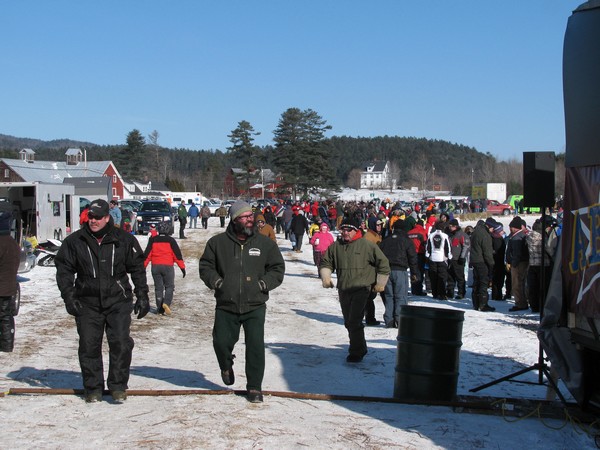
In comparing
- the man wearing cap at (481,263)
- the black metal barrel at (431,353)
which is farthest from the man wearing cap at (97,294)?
the man wearing cap at (481,263)

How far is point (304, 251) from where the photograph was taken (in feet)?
99.0

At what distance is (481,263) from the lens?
14.9 m

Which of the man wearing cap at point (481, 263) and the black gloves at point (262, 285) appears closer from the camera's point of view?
the black gloves at point (262, 285)

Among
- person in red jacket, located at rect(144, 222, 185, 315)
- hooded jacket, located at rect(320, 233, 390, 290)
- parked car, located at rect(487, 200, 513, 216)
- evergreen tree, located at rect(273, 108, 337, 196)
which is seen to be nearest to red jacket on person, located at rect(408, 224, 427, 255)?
person in red jacket, located at rect(144, 222, 185, 315)

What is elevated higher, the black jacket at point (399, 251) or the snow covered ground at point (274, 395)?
the black jacket at point (399, 251)

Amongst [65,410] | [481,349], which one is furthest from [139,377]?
[481,349]

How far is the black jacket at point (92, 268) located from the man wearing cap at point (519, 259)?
9445 mm

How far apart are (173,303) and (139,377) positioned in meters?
7.05

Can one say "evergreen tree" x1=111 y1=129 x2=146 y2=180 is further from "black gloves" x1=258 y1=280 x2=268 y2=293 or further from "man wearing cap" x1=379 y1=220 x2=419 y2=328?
"black gloves" x1=258 y1=280 x2=268 y2=293

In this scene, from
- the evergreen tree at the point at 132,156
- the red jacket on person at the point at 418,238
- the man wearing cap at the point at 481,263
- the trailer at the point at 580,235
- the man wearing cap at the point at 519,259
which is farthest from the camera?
the evergreen tree at the point at 132,156

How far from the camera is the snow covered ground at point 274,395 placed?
244 inches

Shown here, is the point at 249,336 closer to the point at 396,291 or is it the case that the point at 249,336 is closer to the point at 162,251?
the point at 396,291

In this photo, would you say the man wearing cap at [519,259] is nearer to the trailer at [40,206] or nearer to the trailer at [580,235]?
the trailer at [580,235]

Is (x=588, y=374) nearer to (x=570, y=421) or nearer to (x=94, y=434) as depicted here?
(x=570, y=421)
